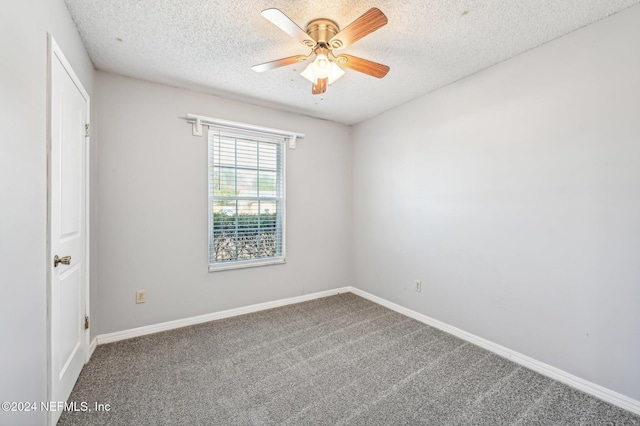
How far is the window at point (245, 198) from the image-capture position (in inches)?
115

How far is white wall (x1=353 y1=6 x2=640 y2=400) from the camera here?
1.69 meters

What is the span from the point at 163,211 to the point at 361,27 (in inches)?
91.6

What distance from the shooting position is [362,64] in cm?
186

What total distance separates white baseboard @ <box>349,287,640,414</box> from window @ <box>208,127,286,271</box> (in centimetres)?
187

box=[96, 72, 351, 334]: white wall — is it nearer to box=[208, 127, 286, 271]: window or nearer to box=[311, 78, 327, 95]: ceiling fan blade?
box=[208, 127, 286, 271]: window

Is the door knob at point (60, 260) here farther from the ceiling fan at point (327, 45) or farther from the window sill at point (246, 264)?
the ceiling fan at point (327, 45)

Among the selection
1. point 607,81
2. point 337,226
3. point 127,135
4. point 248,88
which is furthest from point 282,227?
point 607,81

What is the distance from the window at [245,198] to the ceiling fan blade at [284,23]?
5.21 ft

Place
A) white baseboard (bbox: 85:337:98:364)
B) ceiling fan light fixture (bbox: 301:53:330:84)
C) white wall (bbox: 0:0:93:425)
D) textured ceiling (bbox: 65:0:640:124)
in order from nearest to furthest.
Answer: white wall (bbox: 0:0:93:425) → textured ceiling (bbox: 65:0:640:124) → ceiling fan light fixture (bbox: 301:53:330:84) → white baseboard (bbox: 85:337:98:364)

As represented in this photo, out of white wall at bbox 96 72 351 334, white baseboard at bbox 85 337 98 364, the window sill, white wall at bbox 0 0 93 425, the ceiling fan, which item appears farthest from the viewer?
the window sill

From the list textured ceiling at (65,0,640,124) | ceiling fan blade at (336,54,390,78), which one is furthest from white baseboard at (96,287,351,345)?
ceiling fan blade at (336,54,390,78)

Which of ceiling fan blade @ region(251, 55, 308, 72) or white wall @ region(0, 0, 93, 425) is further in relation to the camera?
ceiling fan blade @ region(251, 55, 308, 72)

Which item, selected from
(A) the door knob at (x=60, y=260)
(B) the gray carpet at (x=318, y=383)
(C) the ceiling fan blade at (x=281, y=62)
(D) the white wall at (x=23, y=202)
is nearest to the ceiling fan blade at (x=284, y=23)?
(C) the ceiling fan blade at (x=281, y=62)

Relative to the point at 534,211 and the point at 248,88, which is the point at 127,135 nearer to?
the point at 248,88
